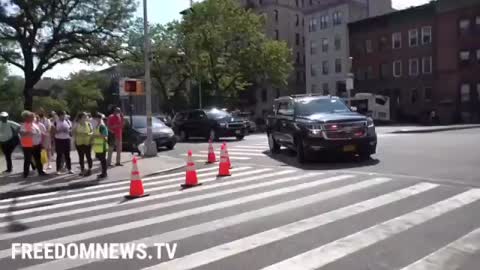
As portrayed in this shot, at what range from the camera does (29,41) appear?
133 feet

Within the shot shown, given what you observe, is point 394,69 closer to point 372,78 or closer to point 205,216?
point 372,78

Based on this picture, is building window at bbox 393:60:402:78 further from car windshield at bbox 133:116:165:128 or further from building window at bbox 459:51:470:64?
car windshield at bbox 133:116:165:128

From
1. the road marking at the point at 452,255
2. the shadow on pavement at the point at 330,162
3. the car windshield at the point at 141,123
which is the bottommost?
the road marking at the point at 452,255

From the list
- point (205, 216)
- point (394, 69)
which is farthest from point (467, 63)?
point (205, 216)

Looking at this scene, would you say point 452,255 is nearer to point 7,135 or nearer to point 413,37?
point 7,135

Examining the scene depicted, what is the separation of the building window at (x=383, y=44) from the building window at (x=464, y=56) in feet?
34.1

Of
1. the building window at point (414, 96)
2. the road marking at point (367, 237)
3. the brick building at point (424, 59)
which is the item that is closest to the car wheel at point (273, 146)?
the road marking at point (367, 237)

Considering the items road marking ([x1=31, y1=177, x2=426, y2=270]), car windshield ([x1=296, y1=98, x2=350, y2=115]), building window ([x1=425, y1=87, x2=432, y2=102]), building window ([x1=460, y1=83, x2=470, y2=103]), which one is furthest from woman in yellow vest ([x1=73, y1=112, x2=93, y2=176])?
building window ([x1=425, y1=87, x2=432, y2=102])

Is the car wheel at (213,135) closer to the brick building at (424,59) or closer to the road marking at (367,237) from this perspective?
the road marking at (367,237)

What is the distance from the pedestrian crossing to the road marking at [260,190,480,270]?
11 millimetres

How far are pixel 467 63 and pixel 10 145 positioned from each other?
48.7 m

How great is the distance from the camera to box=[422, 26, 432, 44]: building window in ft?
193

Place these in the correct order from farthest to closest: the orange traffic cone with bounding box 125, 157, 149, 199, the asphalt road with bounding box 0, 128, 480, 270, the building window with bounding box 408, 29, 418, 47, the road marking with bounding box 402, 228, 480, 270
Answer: the building window with bounding box 408, 29, 418, 47 → the orange traffic cone with bounding box 125, 157, 149, 199 → the asphalt road with bounding box 0, 128, 480, 270 → the road marking with bounding box 402, 228, 480, 270

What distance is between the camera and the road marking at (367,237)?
5.73 metres
